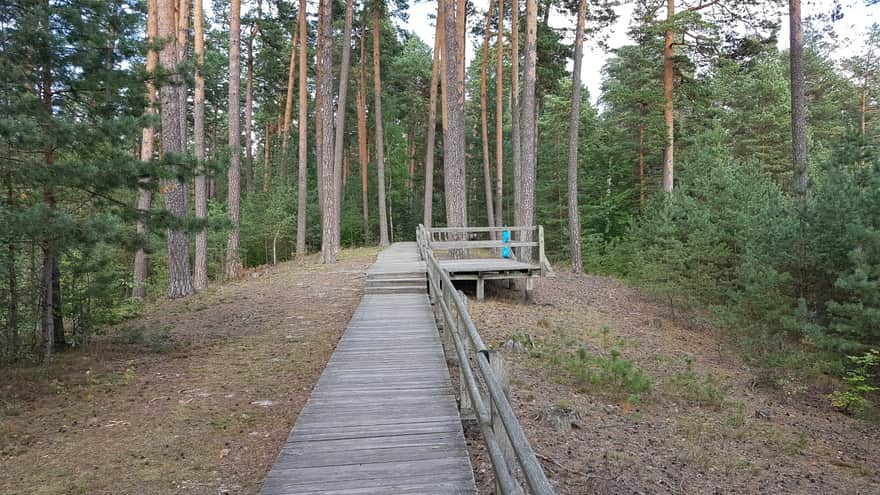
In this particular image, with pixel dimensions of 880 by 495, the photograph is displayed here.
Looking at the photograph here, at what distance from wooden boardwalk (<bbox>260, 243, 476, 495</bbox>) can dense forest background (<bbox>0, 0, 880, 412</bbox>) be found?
10.4 feet

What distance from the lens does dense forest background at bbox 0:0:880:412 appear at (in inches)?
250

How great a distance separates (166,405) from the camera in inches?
216

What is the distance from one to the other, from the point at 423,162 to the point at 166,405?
3210cm

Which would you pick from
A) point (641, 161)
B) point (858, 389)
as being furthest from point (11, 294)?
point (641, 161)

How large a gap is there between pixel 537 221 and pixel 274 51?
16518mm

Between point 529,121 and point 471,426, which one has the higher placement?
point 529,121

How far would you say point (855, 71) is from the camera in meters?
26.2

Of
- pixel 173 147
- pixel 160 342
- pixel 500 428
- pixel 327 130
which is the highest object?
pixel 327 130

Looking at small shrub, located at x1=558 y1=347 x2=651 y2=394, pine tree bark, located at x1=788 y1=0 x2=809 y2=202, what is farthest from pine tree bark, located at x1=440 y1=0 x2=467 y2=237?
pine tree bark, located at x1=788 y1=0 x2=809 y2=202

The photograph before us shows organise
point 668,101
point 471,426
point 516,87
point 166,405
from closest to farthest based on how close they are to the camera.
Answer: point 471,426, point 166,405, point 668,101, point 516,87

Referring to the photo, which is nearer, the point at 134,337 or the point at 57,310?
the point at 57,310

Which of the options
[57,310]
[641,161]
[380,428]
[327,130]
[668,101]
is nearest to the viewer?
[380,428]

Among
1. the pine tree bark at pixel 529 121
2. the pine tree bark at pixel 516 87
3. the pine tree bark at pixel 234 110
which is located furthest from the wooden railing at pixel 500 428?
the pine tree bark at pixel 516 87

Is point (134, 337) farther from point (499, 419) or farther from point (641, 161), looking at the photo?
point (641, 161)
